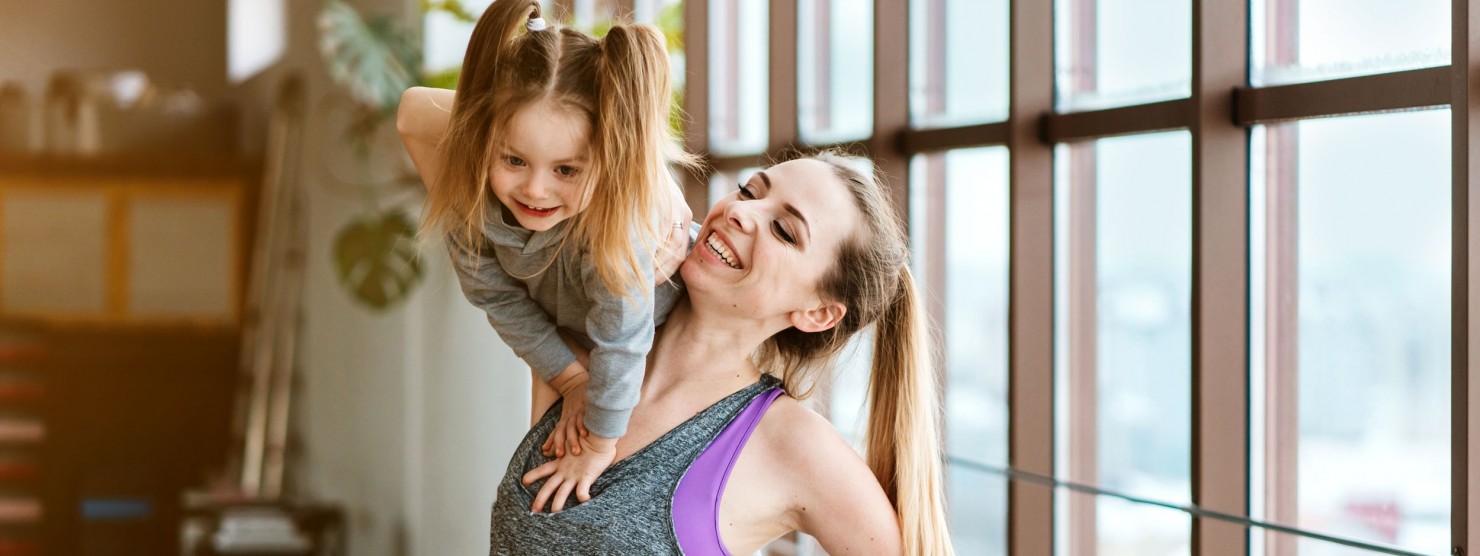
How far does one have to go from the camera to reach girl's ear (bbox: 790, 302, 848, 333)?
5.21 feet

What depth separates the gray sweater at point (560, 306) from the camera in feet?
4.61

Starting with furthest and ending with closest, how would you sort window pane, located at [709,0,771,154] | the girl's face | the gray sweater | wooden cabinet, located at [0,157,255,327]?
wooden cabinet, located at [0,157,255,327] → window pane, located at [709,0,771,154] → the gray sweater → the girl's face

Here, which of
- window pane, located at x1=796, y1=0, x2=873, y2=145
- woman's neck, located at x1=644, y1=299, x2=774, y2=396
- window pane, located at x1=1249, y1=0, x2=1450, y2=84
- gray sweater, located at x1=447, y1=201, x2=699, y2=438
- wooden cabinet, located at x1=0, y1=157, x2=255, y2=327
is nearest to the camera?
gray sweater, located at x1=447, y1=201, x2=699, y2=438

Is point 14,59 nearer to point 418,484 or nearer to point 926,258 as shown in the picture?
point 418,484

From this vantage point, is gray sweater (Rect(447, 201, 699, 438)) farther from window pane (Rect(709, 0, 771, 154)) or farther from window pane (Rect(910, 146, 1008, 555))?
window pane (Rect(709, 0, 771, 154))

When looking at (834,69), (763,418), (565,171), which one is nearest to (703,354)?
(763,418)

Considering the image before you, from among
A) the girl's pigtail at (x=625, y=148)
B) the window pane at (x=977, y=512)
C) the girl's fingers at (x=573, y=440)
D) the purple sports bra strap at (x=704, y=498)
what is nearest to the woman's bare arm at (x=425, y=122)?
the girl's pigtail at (x=625, y=148)

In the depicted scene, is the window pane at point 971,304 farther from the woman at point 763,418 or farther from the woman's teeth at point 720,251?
the woman's teeth at point 720,251

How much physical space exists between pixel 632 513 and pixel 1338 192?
1449mm

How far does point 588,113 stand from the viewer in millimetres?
1322

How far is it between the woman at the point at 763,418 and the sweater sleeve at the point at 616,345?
0.34ft

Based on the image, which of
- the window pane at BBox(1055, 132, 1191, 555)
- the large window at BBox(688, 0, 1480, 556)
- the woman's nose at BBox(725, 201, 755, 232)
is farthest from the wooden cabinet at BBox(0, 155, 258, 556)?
the woman's nose at BBox(725, 201, 755, 232)

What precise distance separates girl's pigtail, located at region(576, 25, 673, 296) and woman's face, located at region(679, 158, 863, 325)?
0.15 m

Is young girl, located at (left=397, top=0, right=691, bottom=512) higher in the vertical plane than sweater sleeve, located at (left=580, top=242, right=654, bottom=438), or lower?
higher
